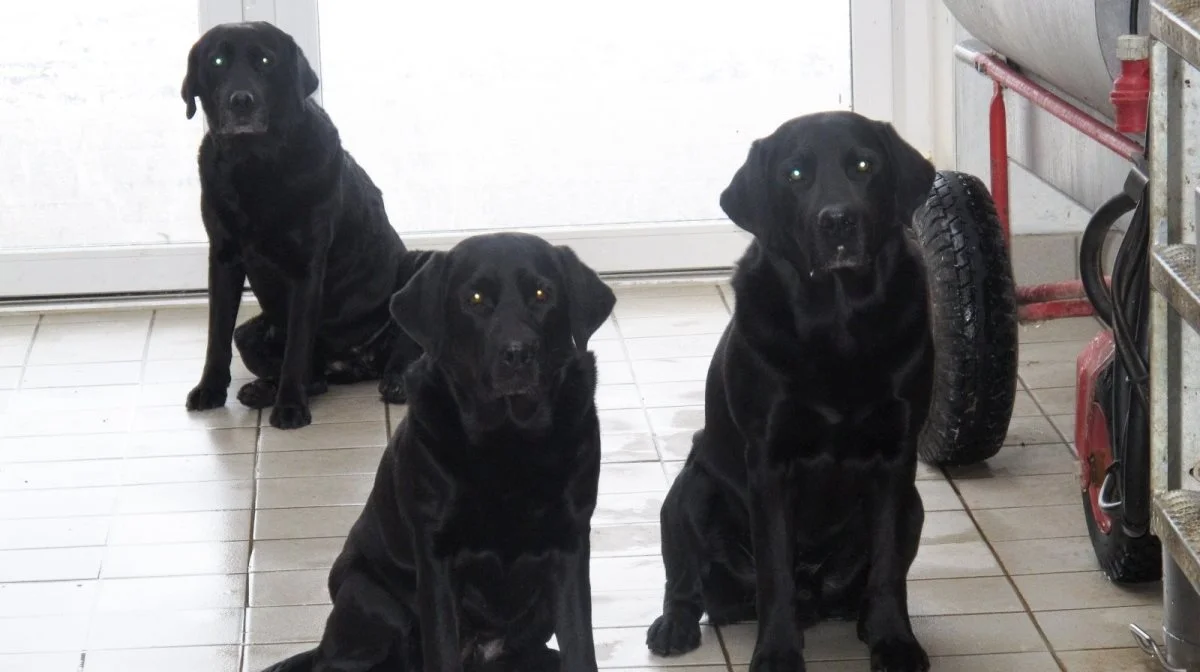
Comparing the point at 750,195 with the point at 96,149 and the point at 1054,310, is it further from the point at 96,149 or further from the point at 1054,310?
the point at 96,149

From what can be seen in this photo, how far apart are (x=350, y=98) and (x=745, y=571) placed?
3354mm

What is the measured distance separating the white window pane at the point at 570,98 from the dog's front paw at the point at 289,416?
1.61 m

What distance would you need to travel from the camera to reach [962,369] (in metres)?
3.83

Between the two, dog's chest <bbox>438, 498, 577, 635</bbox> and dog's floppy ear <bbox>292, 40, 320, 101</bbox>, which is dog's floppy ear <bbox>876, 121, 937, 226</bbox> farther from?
dog's floppy ear <bbox>292, 40, 320, 101</bbox>

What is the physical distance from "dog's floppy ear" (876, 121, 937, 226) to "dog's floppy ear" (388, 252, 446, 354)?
30.6 inches

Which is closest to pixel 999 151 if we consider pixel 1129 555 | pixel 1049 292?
pixel 1049 292

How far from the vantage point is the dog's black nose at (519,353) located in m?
2.57

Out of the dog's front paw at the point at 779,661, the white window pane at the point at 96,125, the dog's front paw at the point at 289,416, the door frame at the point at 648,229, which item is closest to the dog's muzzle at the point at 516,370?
the dog's front paw at the point at 779,661

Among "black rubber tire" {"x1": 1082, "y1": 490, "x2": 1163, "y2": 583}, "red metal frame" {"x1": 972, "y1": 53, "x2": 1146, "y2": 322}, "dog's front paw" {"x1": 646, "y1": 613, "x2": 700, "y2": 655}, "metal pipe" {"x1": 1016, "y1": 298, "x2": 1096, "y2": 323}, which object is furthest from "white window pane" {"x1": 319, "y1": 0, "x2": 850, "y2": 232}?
"dog's front paw" {"x1": 646, "y1": 613, "x2": 700, "y2": 655}

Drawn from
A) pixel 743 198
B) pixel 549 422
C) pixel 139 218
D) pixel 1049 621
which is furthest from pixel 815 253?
pixel 139 218

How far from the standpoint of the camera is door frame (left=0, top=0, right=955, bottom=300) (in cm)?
585

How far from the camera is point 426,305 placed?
265cm

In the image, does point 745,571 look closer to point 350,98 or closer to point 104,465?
point 104,465

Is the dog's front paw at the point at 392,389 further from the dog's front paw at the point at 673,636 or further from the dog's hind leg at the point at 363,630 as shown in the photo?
the dog's hind leg at the point at 363,630
